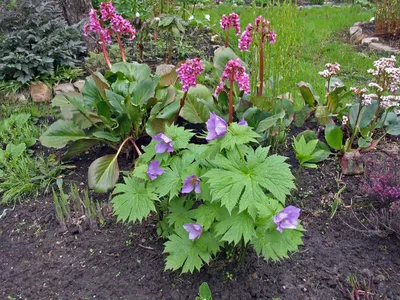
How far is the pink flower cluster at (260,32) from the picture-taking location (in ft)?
8.76

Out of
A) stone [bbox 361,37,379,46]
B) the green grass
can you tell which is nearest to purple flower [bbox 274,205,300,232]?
the green grass

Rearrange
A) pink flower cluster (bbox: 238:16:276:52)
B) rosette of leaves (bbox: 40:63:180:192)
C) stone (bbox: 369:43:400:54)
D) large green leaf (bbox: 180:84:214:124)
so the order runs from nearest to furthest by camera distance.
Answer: pink flower cluster (bbox: 238:16:276:52) → rosette of leaves (bbox: 40:63:180:192) → large green leaf (bbox: 180:84:214:124) → stone (bbox: 369:43:400:54)

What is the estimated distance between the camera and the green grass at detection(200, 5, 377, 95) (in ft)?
14.2

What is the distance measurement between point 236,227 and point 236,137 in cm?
40

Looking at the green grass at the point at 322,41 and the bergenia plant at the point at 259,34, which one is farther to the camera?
the green grass at the point at 322,41

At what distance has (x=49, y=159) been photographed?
3.23m

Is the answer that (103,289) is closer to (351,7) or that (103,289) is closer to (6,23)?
(6,23)

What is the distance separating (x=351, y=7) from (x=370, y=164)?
561 centimetres

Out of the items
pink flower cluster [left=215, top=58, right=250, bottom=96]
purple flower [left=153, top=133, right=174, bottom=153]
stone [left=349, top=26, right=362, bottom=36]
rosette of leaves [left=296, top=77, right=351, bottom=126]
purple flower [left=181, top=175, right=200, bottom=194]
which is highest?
pink flower cluster [left=215, top=58, right=250, bottom=96]

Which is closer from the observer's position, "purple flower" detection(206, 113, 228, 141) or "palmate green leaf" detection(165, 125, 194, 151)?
"purple flower" detection(206, 113, 228, 141)

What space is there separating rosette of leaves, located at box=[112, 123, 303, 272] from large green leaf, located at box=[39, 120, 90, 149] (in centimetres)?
111

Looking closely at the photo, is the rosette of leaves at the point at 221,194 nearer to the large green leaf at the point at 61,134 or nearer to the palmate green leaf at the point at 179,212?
the palmate green leaf at the point at 179,212

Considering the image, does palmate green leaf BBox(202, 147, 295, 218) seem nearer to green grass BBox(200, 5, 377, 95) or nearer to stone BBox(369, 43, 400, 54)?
green grass BBox(200, 5, 377, 95)

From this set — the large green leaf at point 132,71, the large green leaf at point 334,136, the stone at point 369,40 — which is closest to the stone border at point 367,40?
the stone at point 369,40
